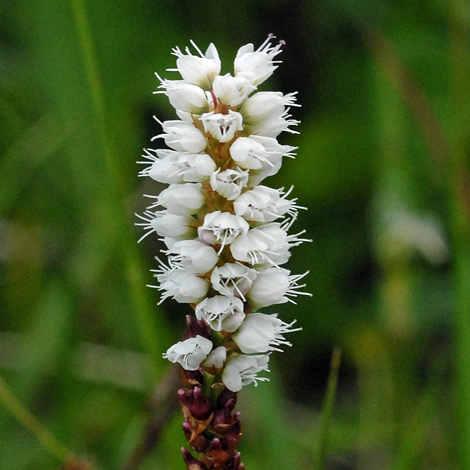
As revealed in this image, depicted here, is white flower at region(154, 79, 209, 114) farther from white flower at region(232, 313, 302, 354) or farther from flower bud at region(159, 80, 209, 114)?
white flower at region(232, 313, 302, 354)

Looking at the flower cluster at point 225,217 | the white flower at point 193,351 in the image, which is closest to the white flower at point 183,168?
the flower cluster at point 225,217

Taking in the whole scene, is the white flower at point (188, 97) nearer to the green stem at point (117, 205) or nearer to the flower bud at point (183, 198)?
the flower bud at point (183, 198)

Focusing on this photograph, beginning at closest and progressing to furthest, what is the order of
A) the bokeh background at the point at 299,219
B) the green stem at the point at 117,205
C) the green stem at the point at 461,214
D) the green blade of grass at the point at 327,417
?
the green blade of grass at the point at 327,417
the green stem at the point at 117,205
the green stem at the point at 461,214
the bokeh background at the point at 299,219

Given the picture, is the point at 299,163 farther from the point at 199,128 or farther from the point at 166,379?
the point at 199,128

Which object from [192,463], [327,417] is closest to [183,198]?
[192,463]

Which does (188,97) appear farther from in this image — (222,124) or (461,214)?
(461,214)

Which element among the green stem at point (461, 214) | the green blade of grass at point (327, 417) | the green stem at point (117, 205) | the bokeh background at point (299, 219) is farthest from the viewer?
the bokeh background at point (299, 219)

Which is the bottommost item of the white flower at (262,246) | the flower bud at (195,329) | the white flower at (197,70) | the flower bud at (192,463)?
the flower bud at (192,463)
